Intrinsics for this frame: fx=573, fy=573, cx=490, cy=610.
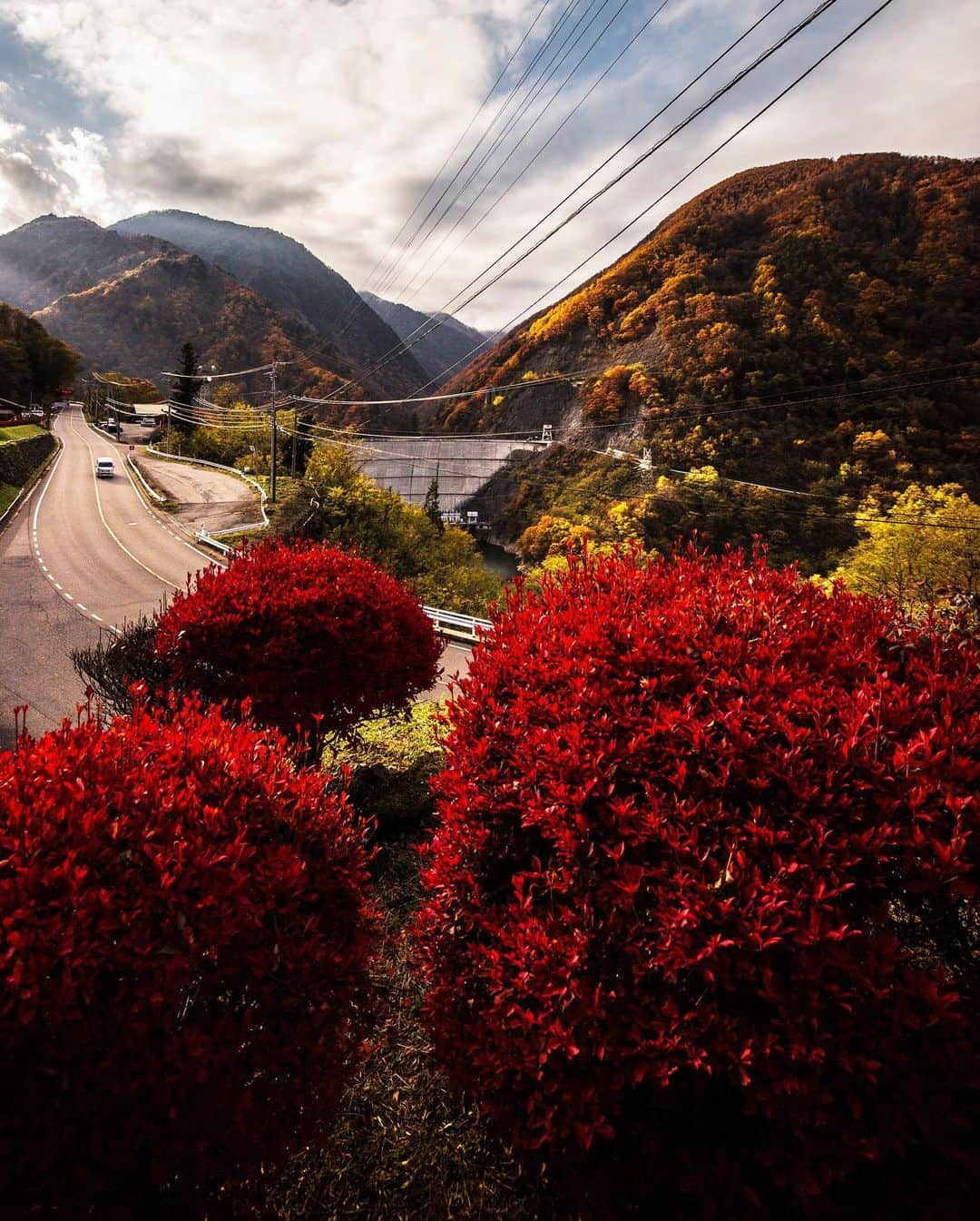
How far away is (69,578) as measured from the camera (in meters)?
22.1

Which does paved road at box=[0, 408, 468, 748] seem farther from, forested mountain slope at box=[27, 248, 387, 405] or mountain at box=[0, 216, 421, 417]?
forested mountain slope at box=[27, 248, 387, 405]

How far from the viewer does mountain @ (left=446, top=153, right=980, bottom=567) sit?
60.0 meters

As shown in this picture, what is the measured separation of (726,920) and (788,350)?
8530 centimetres

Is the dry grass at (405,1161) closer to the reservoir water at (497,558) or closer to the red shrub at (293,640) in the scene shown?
the red shrub at (293,640)

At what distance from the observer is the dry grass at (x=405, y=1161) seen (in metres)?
3.29

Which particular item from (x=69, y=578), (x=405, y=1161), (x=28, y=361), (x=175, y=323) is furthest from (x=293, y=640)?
(x=175, y=323)

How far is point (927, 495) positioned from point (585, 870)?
59700mm

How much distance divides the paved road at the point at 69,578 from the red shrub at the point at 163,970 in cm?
686

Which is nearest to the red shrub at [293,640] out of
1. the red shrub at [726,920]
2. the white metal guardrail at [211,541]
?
the red shrub at [726,920]

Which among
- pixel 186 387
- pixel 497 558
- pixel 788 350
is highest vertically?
pixel 788 350

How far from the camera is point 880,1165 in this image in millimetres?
2545

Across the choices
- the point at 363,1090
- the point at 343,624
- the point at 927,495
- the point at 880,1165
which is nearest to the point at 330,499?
the point at 343,624

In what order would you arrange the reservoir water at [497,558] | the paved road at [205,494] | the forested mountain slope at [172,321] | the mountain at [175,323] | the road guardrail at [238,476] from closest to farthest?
the road guardrail at [238,476]
the paved road at [205,494]
the reservoir water at [497,558]
the mountain at [175,323]
the forested mountain slope at [172,321]

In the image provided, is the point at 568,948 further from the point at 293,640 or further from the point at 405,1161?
the point at 293,640
